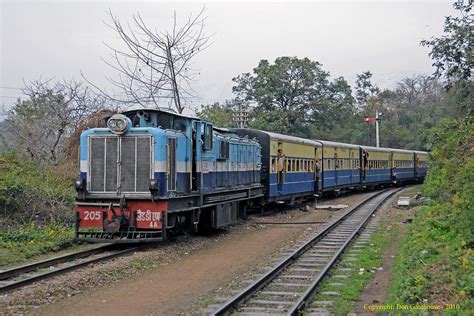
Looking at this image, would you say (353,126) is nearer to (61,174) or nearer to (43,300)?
(61,174)

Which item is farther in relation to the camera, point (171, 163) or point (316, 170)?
Result: point (316, 170)

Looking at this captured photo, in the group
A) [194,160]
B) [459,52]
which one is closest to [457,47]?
[459,52]

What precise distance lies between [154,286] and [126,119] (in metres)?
4.89

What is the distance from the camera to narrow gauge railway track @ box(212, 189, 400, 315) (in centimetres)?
781

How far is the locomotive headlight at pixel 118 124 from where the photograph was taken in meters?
12.8

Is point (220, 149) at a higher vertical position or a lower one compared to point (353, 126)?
lower

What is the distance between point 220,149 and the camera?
16375 mm

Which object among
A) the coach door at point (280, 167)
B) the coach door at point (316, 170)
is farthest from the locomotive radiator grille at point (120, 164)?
the coach door at point (316, 170)

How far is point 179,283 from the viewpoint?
9680 mm

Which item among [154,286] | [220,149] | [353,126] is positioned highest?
[353,126]

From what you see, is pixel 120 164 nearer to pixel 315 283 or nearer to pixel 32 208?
pixel 32 208

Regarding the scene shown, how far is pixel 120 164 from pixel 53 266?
3076 mm

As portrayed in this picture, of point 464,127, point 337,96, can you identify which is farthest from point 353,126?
point 464,127

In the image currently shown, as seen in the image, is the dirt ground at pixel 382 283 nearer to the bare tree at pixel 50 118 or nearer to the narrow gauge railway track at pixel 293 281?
the narrow gauge railway track at pixel 293 281
